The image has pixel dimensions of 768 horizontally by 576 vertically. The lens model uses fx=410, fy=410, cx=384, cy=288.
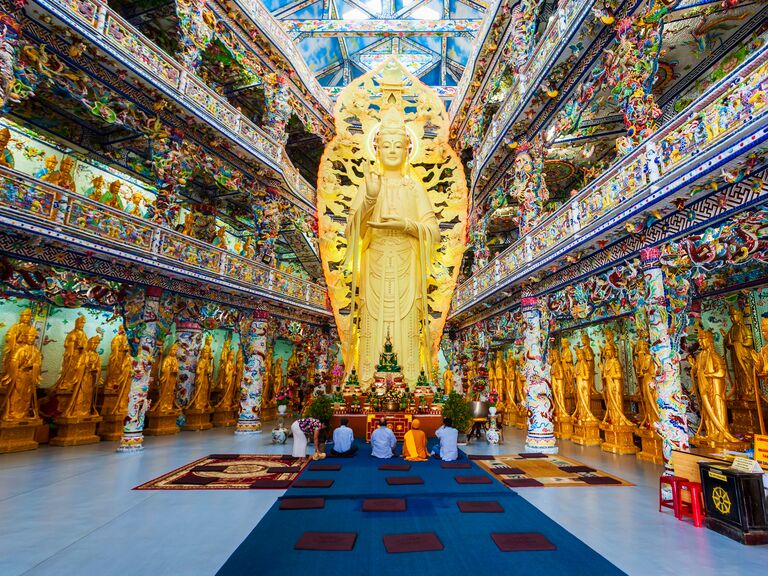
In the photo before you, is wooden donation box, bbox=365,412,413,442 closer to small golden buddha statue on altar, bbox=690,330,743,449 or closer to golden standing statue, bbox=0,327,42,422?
small golden buddha statue on altar, bbox=690,330,743,449

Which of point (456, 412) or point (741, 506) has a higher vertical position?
point (456, 412)

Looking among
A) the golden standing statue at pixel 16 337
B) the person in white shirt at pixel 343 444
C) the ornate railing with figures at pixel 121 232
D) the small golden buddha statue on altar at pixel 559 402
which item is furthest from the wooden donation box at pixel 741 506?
the golden standing statue at pixel 16 337

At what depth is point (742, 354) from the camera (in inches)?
328

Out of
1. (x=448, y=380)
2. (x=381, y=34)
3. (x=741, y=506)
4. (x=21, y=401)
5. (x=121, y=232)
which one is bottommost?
(x=741, y=506)

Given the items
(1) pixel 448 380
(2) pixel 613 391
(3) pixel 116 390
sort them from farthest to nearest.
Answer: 1. (1) pixel 448 380
2. (3) pixel 116 390
3. (2) pixel 613 391

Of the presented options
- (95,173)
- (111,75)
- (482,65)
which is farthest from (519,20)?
(95,173)

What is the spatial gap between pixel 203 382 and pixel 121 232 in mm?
7138

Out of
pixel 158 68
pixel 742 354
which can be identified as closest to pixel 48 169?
pixel 158 68

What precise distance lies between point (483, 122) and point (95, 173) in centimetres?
1168

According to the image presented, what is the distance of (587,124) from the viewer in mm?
9789

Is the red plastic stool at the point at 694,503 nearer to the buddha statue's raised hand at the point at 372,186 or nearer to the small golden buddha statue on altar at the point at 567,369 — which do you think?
the small golden buddha statue on altar at the point at 567,369

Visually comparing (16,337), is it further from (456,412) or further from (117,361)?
(456,412)

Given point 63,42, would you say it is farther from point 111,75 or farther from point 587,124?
point 587,124

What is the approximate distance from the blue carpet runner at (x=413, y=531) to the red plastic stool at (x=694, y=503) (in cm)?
152
